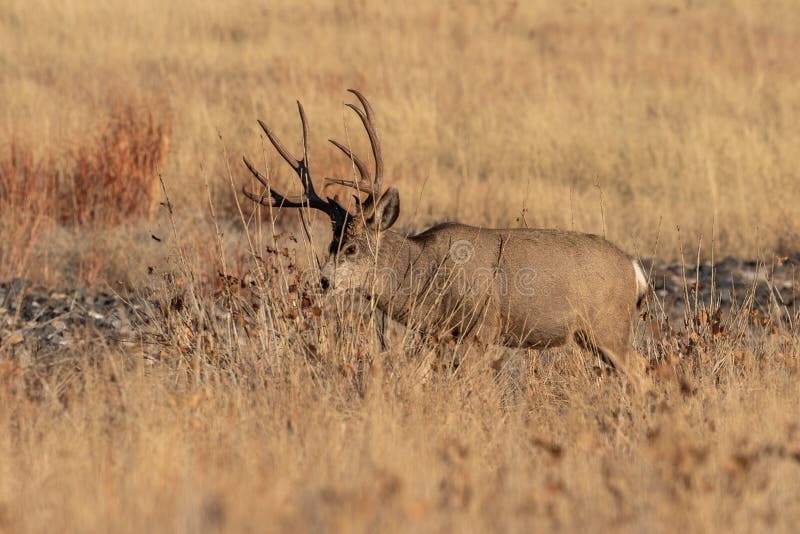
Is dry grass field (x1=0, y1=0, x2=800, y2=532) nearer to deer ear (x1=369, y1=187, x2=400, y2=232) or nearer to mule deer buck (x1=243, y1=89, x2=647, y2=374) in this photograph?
mule deer buck (x1=243, y1=89, x2=647, y2=374)

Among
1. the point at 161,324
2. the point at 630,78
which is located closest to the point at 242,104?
the point at 630,78

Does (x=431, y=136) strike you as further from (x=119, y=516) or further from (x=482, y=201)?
(x=119, y=516)

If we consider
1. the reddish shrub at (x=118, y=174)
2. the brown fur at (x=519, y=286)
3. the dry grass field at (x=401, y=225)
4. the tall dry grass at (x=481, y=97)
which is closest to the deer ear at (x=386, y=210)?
the brown fur at (x=519, y=286)

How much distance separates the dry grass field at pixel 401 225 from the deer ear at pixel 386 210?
1.71ft

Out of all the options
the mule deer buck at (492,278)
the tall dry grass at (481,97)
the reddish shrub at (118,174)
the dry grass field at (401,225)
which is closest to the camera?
the dry grass field at (401,225)

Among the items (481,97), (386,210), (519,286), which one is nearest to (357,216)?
(386,210)

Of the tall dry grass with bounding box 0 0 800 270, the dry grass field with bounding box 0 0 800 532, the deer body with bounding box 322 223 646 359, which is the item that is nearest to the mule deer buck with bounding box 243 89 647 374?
the deer body with bounding box 322 223 646 359

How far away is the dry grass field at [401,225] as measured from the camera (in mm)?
4305

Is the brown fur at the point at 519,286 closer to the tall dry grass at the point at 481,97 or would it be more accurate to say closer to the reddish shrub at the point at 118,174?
the tall dry grass at the point at 481,97

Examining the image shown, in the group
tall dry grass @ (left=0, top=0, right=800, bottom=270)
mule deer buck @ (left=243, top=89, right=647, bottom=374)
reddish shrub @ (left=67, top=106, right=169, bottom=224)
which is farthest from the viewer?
tall dry grass @ (left=0, top=0, right=800, bottom=270)

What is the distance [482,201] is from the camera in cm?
1288

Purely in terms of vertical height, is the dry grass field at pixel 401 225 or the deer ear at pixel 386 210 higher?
the deer ear at pixel 386 210

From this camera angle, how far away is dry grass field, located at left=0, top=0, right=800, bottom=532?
4305mm

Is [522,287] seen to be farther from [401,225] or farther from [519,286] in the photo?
[401,225]
